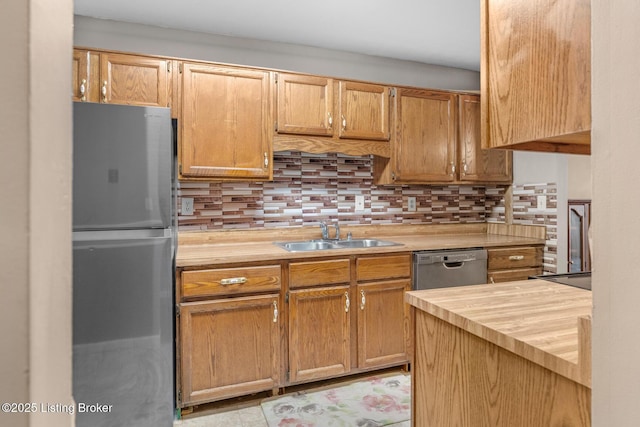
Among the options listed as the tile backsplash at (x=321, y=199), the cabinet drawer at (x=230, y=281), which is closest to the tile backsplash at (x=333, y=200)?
the tile backsplash at (x=321, y=199)

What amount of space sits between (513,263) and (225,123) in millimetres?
2324

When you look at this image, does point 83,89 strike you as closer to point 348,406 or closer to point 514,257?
point 348,406

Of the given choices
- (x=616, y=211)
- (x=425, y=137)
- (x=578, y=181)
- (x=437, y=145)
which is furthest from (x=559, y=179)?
(x=616, y=211)

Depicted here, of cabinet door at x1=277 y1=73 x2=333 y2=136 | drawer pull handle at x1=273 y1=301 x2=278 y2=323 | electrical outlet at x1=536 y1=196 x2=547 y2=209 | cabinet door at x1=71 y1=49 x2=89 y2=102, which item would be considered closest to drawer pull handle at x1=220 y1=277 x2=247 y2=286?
drawer pull handle at x1=273 y1=301 x2=278 y2=323

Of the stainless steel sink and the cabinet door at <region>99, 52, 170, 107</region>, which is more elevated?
the cabinet door at <region>99, 52, 170, 107</region>

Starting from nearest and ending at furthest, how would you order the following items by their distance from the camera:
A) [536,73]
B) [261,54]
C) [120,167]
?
[536,73]
[120,167]
[261,54]

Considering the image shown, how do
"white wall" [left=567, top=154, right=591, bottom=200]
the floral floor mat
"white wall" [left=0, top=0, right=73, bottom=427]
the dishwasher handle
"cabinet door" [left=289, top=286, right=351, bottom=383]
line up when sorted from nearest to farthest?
"white wall" [left=0, top=0, right=73, bottom=427] < the floral floor mat < "cabinet door" [left=289, top=286, right=351, bottom=383] < the dishwasher handle < "white wall" [left=567, top=154, right=591, bottom=200]

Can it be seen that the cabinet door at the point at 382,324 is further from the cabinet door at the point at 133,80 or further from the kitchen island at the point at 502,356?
the cabinet door at the point at 133,80

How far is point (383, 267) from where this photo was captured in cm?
243

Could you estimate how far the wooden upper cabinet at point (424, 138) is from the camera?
2801 millimetres

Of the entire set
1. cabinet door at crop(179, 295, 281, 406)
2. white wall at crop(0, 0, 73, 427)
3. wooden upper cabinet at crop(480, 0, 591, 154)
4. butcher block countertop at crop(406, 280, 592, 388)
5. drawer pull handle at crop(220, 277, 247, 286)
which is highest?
wooden upper cabinet at crop(480, 0, 591, 154)

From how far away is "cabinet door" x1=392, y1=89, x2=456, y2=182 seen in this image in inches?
110

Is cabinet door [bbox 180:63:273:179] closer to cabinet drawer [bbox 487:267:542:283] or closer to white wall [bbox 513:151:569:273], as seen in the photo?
cabinet drawer [bbox 487:267:542:283]

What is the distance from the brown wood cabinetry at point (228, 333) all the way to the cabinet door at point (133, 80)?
3.49 ft
